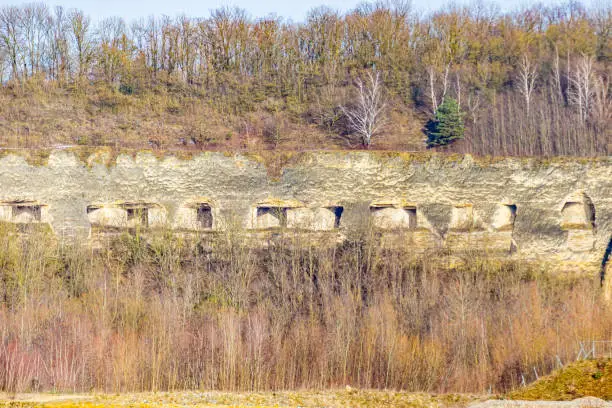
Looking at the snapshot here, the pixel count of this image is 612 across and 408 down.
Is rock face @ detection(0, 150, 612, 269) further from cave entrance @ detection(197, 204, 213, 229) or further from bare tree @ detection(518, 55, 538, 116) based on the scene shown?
bare tree @ detection(518, 55, 538, 116)

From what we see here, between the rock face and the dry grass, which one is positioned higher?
the rock face

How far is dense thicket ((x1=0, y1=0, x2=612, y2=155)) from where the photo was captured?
29719 millimetres

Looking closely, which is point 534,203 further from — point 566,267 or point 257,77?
point 257,77

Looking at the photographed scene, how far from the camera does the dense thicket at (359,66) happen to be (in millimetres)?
29719

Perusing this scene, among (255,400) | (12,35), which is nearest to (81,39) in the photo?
(12,35)

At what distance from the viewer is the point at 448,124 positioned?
28.9 metres

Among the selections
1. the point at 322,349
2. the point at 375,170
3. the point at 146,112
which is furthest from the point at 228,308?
the point at 146,112

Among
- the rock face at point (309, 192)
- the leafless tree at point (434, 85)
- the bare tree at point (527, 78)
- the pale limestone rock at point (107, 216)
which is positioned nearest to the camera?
the rock face at point (309, 192)

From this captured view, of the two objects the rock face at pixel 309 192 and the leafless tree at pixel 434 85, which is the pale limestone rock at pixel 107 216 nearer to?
the rock face at pixel 309 192

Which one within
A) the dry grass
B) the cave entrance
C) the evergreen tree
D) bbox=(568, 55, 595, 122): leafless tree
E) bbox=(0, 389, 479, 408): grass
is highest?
bbox=(568, 55, 595, 122): leafless tree

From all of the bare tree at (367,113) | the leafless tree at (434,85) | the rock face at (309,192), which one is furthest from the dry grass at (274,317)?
the leafless tree at (434,85)

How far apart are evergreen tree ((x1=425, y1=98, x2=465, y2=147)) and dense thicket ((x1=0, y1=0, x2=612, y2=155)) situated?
654mm

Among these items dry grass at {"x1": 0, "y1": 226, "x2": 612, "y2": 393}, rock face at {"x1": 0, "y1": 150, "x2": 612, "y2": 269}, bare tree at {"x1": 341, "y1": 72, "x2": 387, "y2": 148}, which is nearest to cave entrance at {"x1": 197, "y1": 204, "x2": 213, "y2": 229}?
rock face at {"x1": 0, "y1": 150, "x2": 612, "y2": 269}

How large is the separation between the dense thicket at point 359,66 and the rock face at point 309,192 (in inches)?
109
